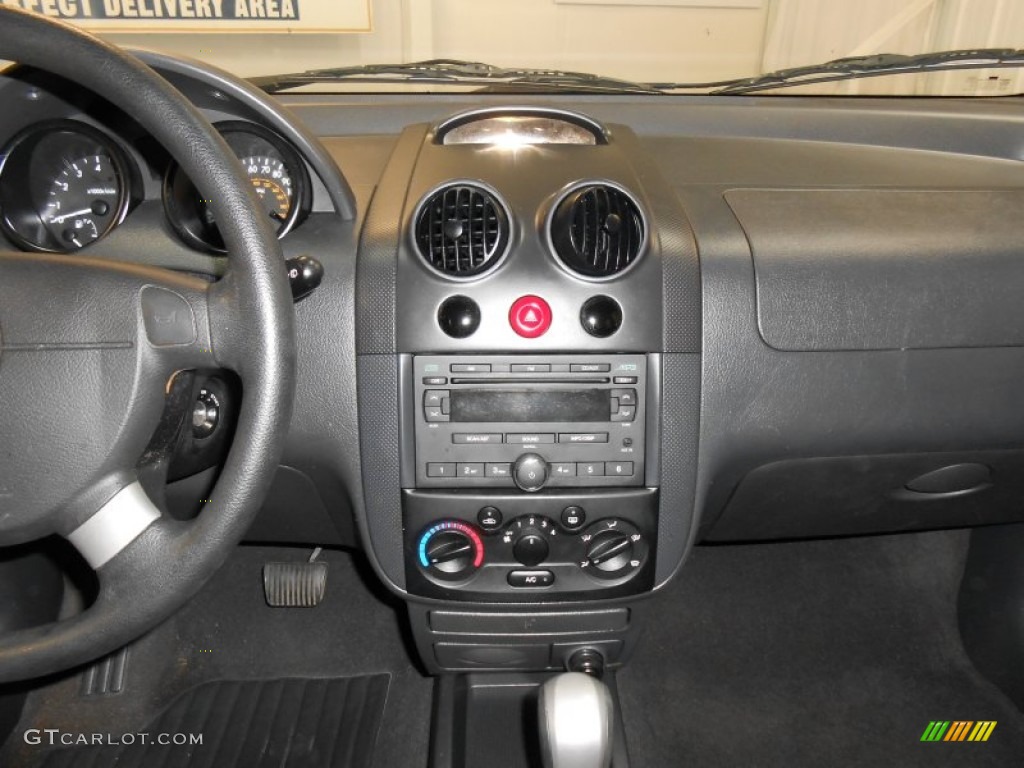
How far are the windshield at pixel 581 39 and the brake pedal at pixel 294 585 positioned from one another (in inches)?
42.6

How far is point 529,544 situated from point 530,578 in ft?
0.25

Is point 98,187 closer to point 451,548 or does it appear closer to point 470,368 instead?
point 470,368

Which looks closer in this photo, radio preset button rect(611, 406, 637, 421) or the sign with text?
radio preset button rect(611, 406, 637, 421)

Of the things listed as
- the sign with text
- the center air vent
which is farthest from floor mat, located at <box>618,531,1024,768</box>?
the sign with text

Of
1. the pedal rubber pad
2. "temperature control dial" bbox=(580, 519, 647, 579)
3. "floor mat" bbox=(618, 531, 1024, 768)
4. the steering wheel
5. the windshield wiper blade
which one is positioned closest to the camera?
the steering wheel

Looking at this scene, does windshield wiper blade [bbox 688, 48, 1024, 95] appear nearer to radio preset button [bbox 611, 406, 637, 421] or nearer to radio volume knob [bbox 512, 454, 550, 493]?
radio preset button [bbox 611, 406, 637, 421]

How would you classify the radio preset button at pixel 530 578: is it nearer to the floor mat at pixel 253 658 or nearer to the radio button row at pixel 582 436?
the radio button row at pixel 582 436

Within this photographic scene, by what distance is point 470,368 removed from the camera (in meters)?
1.10

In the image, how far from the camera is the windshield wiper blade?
1497 mm

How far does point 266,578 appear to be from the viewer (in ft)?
6.20

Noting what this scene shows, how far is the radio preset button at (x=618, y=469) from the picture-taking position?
45.1 inches

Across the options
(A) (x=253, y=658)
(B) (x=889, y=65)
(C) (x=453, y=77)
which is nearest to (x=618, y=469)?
(C) (x=453, y=77)

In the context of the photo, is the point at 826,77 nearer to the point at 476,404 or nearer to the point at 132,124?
the point at 476,404

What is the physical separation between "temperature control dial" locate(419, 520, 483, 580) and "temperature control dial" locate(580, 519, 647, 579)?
16 cm
